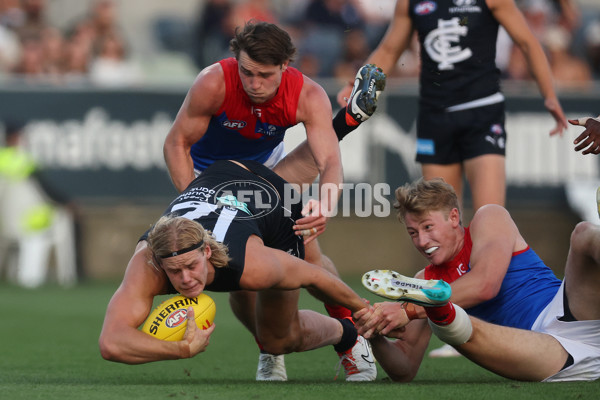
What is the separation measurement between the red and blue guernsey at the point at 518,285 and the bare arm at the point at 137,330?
4.75 feet

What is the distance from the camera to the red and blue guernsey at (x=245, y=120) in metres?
6.43

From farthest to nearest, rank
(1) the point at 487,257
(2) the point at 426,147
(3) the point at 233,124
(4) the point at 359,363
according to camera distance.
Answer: (2) the point at 426,147 → (3) the point at 233,124 → (4) the point at 359,363 → (1) the point at 487,257

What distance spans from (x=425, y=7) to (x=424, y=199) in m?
2.52

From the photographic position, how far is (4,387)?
534 centimetres

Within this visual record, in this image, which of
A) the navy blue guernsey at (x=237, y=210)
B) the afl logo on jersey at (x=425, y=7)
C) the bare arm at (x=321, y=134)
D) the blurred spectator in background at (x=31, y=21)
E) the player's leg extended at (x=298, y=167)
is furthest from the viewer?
the blurred spectator in background at (x=31, y=21)

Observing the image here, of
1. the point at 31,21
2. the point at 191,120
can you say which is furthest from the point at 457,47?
the point at 31,21

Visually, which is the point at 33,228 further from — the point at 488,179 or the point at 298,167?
the point at 488,179

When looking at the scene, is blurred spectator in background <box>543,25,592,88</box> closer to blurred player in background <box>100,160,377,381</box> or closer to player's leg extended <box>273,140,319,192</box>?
player's leg extended <box>273,140,319,192</box>

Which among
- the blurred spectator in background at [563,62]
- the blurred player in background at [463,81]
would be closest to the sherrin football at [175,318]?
the blurred player in background at [463,81]

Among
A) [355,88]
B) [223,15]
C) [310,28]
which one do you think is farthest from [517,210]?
[355,88]

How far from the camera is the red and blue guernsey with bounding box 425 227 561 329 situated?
5.73 metres

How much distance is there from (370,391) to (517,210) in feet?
28.5

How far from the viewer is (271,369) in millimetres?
6180

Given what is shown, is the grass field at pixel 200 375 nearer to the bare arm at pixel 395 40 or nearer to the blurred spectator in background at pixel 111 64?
the bare arm at pixel 395 40
